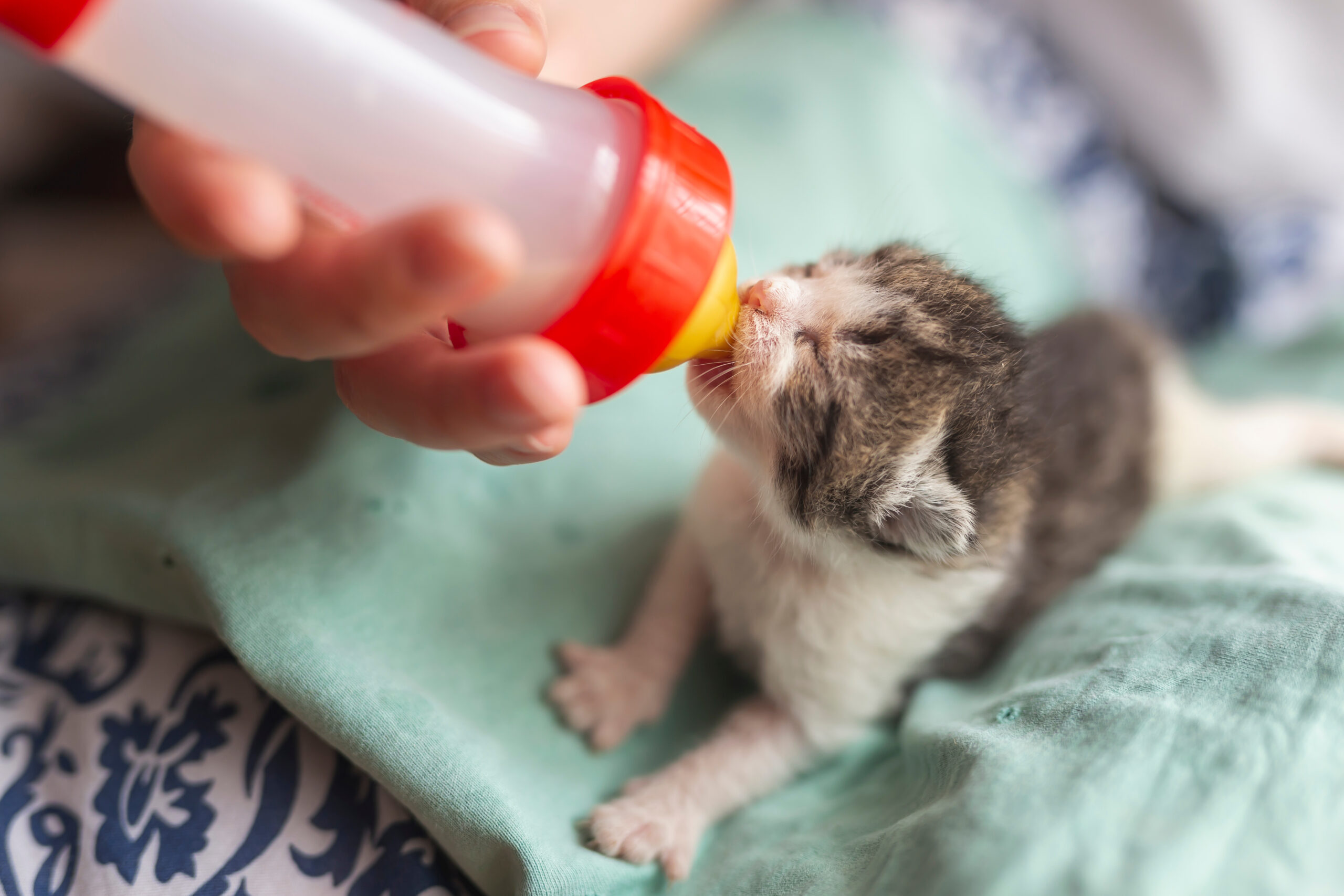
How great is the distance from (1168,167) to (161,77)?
2.35m

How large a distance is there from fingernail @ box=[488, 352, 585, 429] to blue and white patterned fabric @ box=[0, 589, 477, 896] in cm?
58

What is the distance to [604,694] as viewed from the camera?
1.20m

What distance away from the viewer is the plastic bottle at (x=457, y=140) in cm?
67

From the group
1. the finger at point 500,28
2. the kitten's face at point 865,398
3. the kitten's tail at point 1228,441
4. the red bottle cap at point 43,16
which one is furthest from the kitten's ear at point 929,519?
the red bottle cap at point 43,16

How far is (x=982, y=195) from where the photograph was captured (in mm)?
2012

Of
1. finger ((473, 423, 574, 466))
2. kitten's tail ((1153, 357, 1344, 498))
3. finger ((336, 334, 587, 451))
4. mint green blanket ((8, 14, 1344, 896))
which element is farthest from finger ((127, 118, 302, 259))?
kitten's tail ((1153, 357, 1344, 498))

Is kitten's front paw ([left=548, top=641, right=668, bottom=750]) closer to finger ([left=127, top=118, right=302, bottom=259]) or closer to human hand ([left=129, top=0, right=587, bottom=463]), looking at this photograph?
human hand ([left=129, top=0, right=587, bottom=463])

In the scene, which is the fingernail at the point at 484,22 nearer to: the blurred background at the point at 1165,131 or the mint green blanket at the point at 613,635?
the mint green blanket at the point at 613,635

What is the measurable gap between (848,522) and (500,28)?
0.72m

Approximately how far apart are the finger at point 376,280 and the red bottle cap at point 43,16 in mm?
235

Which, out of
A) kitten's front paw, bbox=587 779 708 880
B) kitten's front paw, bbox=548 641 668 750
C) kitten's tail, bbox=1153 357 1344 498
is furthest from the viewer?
kitten's tail, bbox=1153 357 1344 498

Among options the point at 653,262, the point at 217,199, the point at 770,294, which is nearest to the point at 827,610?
the point at 770,294

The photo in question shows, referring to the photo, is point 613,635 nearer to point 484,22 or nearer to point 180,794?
point 180,794

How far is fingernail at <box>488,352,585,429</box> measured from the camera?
729 millimetres
